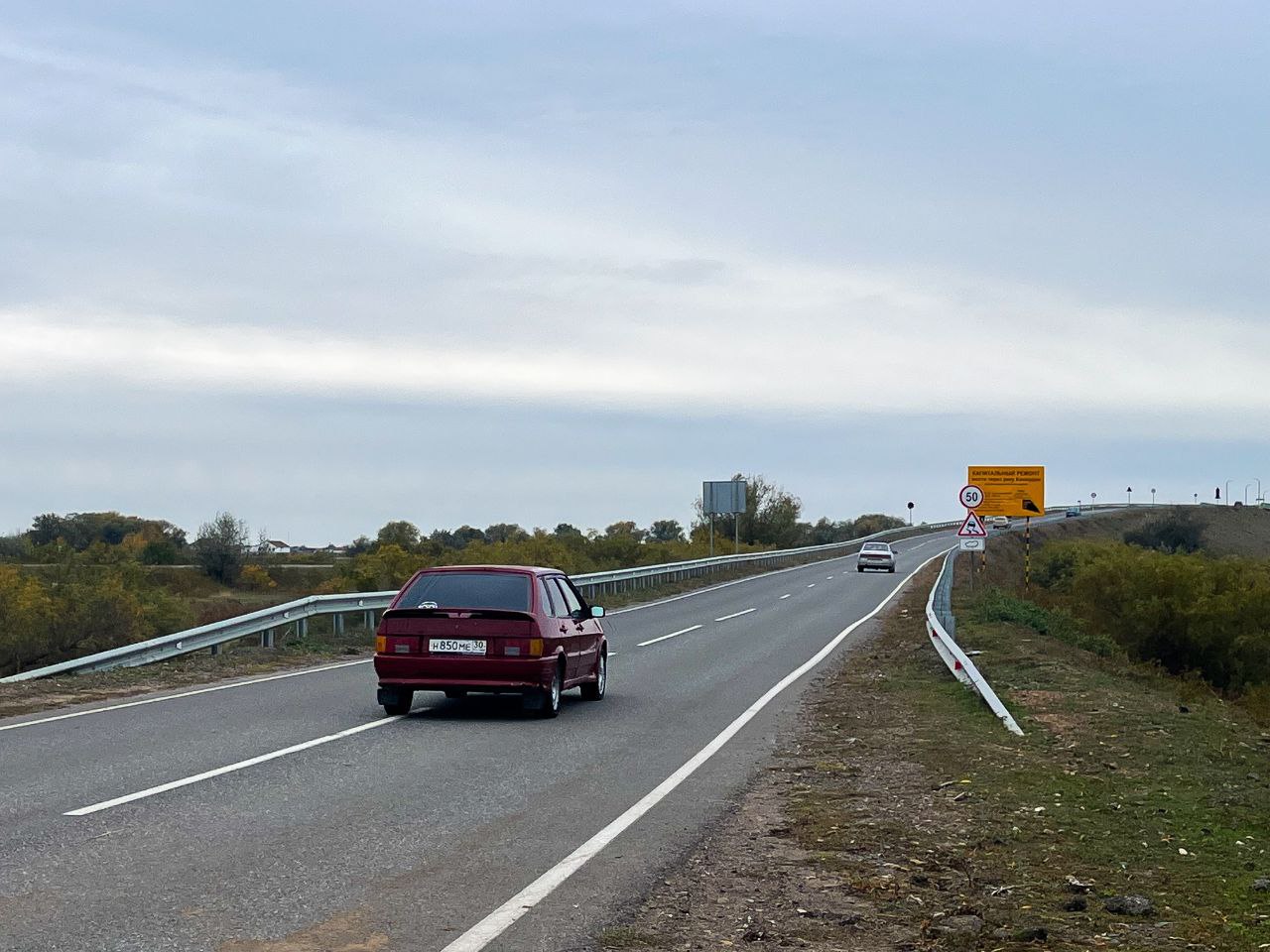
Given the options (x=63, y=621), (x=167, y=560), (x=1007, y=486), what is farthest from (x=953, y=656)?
(x=167, y=560)

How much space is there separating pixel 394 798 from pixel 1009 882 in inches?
167

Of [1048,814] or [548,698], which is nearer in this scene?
[1048,814]

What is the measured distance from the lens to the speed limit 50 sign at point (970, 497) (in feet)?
108

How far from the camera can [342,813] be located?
9.00 m

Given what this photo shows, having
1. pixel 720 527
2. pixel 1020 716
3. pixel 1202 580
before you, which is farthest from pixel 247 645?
pixel 720 527

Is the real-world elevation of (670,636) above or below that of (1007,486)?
below

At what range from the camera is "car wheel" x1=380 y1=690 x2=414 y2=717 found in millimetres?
14617

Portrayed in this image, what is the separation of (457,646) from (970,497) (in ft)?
69.3

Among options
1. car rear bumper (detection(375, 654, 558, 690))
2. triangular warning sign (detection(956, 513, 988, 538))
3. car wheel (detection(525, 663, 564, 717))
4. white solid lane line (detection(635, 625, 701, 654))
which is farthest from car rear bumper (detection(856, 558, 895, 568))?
car rear bumper (detection(375, 654, 558, 690))

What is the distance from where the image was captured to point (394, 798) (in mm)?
9625

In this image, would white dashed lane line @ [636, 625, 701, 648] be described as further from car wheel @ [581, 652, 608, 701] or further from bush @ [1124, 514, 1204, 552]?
bush @ [1124, 514, 1204, 552]

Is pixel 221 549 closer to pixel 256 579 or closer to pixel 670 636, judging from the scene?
pixel 256 579

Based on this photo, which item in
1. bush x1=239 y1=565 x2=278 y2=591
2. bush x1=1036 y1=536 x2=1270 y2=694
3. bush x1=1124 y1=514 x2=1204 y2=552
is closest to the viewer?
bush x1=1036 y1=536 x2=1270 y2=694

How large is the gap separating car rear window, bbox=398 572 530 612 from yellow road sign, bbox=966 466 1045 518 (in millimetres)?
38058
